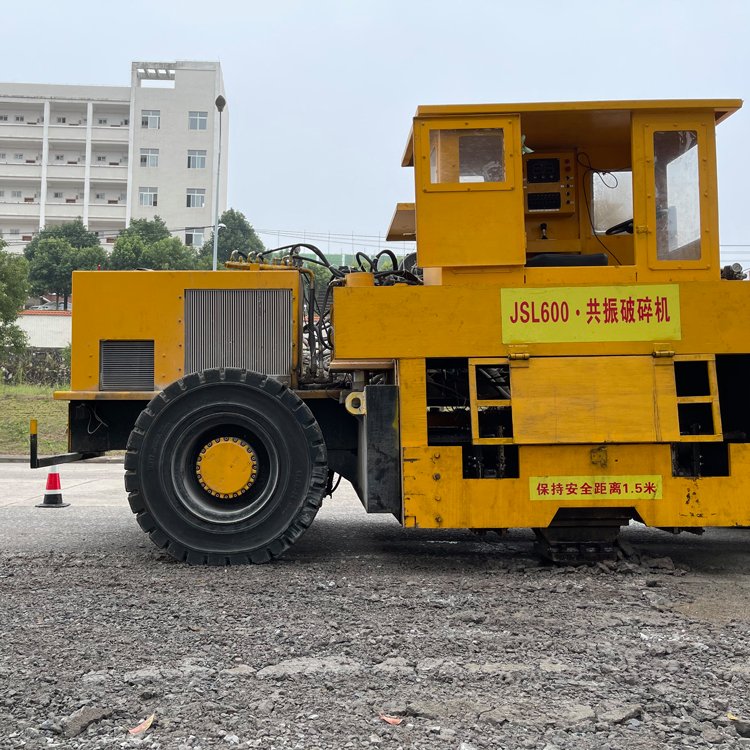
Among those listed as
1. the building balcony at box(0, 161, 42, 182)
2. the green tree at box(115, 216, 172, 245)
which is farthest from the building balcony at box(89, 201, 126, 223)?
the green tree at box(115, 216, 172, 245)

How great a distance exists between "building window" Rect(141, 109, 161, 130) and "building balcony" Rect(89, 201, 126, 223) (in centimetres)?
707

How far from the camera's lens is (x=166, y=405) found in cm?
557

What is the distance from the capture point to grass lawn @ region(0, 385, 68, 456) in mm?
17312

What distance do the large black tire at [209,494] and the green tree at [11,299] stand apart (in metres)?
17.2

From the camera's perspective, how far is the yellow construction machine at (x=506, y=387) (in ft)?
17.2

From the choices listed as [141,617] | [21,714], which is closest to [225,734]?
[21,714]

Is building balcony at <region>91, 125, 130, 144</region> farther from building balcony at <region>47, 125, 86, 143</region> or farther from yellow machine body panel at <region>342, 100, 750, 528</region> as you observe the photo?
yellow machine body panel at <region>342, 100, 750, 528</region>

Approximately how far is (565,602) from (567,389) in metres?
1.37

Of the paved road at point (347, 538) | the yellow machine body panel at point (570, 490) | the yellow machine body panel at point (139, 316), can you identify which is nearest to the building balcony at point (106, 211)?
the paved road at point (347, 538)

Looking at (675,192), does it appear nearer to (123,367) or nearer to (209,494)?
(209,494)

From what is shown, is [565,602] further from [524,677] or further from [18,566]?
[18,566]

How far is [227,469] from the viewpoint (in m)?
5.59

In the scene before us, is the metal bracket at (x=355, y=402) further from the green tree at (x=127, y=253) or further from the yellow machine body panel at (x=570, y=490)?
the green tree at (x=127, y=253)

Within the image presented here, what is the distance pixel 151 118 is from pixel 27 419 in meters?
54.4
